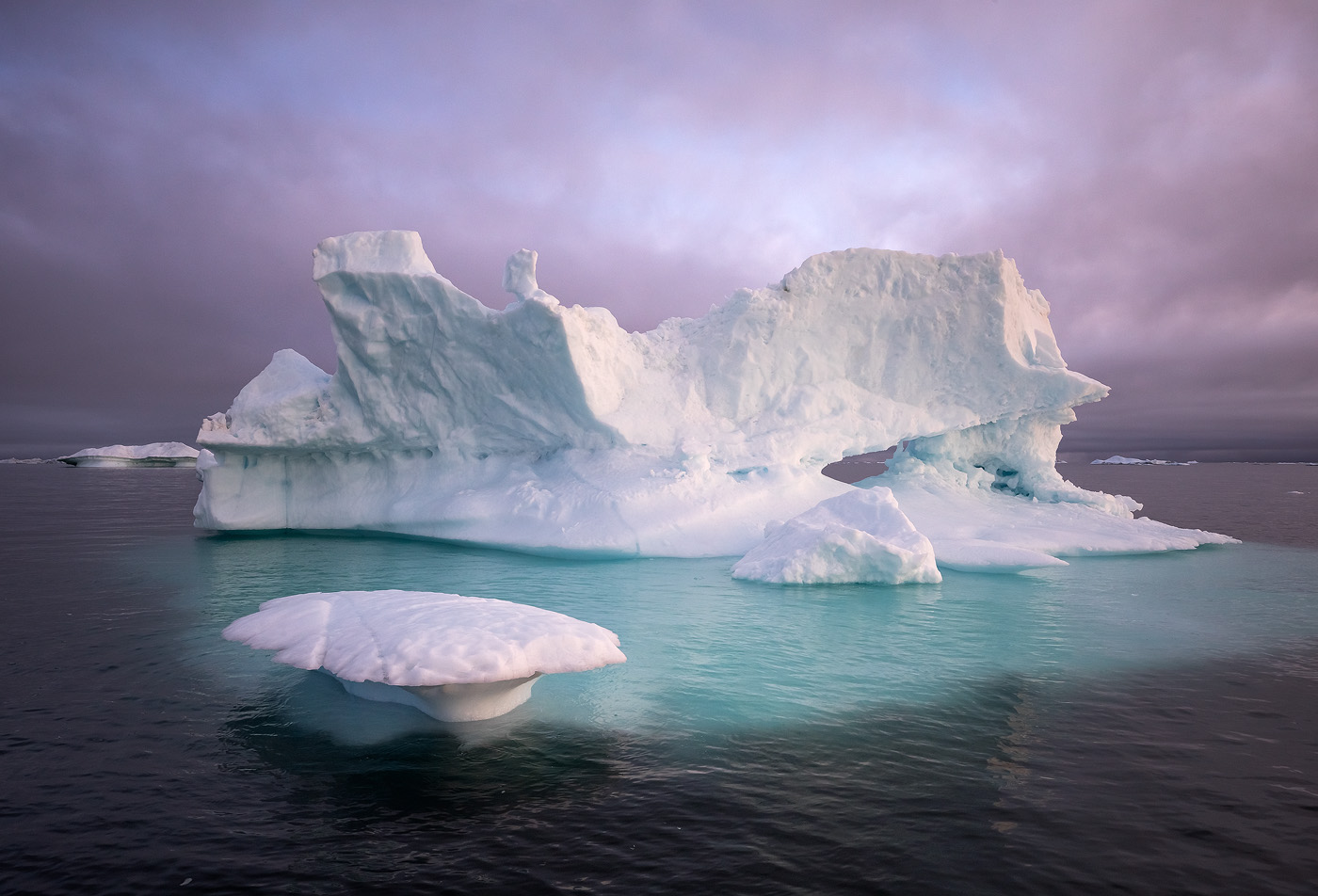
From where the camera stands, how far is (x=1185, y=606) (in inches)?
398

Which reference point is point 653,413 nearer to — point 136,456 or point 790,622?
point 790,622

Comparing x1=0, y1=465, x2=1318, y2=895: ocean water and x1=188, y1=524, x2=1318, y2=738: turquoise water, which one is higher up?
x1=188, y1=524, x2=1318, y2=738: turquoise water

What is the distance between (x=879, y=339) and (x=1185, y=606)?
31.0 feet

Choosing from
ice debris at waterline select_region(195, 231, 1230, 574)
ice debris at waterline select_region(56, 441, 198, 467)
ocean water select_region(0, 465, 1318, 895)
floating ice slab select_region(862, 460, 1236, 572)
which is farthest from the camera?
ice debris at waterline select_region(56, 441, 198, 467)

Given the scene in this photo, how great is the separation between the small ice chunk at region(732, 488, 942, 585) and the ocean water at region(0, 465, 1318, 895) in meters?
2.15

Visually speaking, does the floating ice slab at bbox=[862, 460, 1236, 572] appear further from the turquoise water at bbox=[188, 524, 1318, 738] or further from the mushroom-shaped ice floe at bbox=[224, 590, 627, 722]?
the mushroom-shaped ice floe at bbox=[224, 590, 627, 722]

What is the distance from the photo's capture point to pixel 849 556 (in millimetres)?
11734

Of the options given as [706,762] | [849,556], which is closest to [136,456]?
[849,556]

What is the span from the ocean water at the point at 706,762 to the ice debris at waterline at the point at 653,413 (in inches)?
221

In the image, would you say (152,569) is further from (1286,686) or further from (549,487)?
(1286,686)

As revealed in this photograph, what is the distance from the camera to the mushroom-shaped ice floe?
474cm

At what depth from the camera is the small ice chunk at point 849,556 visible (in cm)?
1165

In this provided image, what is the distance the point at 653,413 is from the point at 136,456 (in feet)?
252

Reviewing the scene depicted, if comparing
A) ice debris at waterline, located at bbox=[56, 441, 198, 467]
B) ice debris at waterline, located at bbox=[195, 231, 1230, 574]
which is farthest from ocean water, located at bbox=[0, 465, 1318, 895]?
ice debris at waterline, located at bbox=[56, 441, 198, 467]
